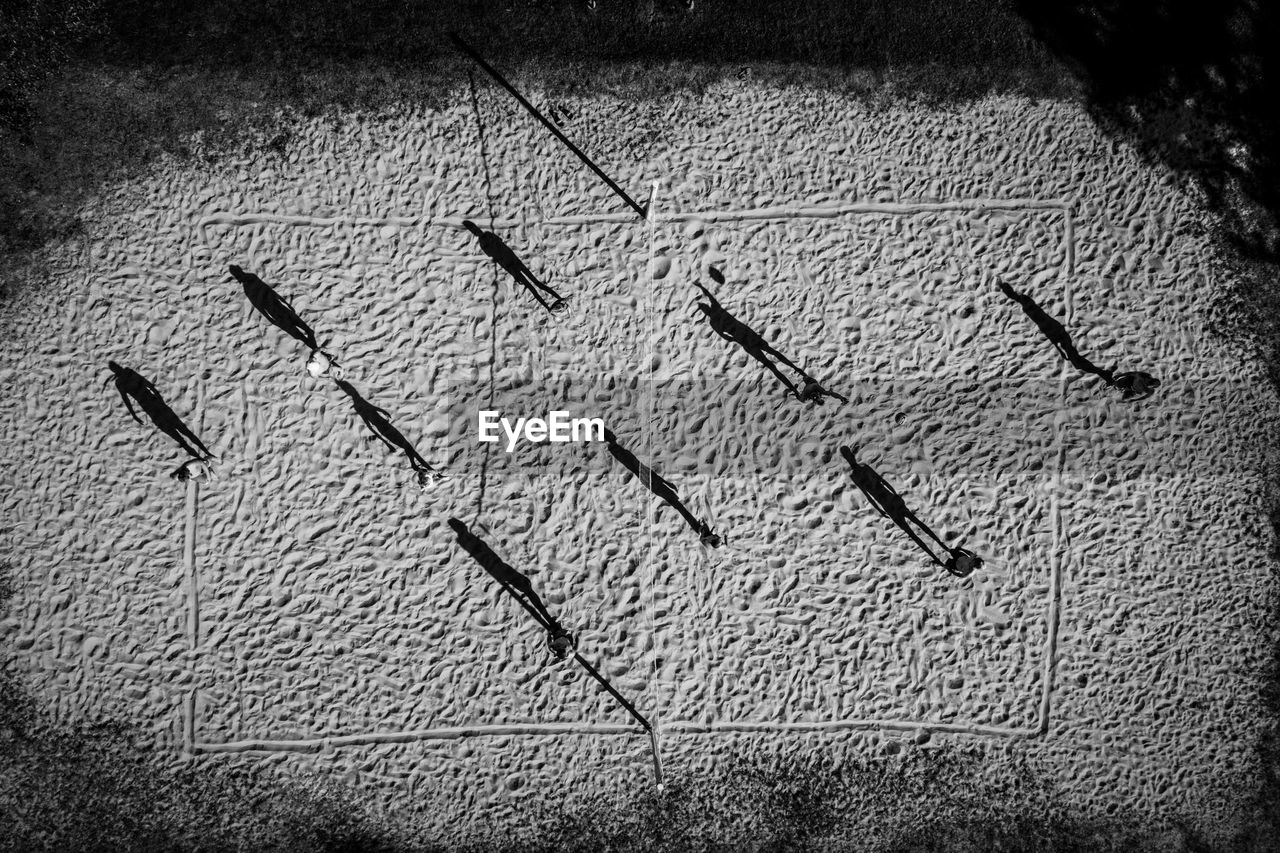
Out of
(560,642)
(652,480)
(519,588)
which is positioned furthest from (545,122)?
(560,642)

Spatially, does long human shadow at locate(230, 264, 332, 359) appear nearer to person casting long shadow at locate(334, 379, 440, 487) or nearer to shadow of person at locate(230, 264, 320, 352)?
shadow of person at locate(230, 264, 320, 352)

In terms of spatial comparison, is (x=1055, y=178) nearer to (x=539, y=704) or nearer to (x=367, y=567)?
(x=539, y=704)

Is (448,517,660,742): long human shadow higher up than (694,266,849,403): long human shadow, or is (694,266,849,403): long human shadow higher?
(694,266,849,403): long human shadow

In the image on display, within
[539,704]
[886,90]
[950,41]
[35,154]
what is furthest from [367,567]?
[950,41]

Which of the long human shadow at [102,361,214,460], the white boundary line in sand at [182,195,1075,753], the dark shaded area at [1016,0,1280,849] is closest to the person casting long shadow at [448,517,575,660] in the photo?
the white boundary line in sand at [182,195,1075,753]

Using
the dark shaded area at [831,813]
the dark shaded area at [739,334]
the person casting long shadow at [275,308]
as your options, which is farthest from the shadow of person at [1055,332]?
the person casting long shadow at [275,308]

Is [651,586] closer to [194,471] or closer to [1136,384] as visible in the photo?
[194,471]
